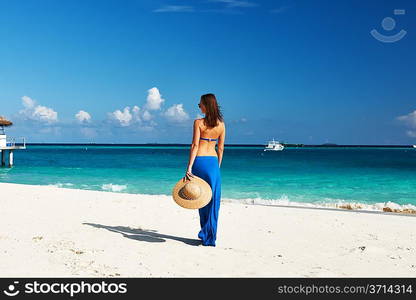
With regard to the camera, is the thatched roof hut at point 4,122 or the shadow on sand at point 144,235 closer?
the shadow on sand at point 144,235

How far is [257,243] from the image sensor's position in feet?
22.9

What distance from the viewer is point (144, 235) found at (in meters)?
7.12

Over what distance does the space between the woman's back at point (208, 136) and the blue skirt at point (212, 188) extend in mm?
91

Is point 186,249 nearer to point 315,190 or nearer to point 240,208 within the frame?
point 240,208

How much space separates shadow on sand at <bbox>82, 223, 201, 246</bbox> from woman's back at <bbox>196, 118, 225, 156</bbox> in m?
1.55

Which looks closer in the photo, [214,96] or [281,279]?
[281,279]

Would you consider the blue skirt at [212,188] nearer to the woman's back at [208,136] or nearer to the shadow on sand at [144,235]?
the woman's back at [208,136]

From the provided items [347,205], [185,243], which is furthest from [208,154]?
[347,205]

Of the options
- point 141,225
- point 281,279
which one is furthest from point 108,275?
point 141,225

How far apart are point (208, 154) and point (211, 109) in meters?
0.70

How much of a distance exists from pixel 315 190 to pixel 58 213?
62.7 ft
